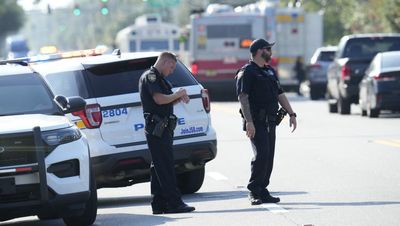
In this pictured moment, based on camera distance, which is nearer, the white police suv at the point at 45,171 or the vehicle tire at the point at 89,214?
the white police suv at the point at 45,171

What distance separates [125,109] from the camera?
1395 centimetres

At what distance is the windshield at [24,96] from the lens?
12336 millimetres

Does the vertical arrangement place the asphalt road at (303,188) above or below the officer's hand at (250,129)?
below

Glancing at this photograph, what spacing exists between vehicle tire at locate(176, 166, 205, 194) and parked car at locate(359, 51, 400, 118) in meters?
13.2

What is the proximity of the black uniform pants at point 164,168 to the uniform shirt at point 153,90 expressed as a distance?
22 cm

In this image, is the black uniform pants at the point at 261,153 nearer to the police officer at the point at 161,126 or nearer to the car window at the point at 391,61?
the police officer at the point at 161,126

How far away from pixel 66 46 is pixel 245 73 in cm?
17832

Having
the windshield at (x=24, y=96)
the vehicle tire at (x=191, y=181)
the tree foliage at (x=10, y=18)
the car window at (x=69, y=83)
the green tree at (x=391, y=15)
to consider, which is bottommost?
the tree foliage at (x=10, y=18)

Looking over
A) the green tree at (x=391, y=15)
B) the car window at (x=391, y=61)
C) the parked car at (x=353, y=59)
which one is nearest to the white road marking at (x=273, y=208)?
the car window at (x=391, y=61)

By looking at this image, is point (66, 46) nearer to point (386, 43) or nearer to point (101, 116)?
point (386, 43)

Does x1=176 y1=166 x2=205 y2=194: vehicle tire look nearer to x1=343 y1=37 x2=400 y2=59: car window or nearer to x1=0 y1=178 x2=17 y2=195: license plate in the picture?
x1=0 y1=178 x2=17 y2=195: license plate

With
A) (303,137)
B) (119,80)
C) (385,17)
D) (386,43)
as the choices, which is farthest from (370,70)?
(385,17)

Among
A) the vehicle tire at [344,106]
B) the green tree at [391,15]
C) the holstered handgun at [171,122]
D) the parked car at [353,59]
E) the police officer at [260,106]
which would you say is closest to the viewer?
the holstered handgun at [171,122]

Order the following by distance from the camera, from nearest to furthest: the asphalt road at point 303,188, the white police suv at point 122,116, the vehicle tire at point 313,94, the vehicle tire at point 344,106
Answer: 1. the asphalt road at point 303,188
2. the white police suv at point 122,116
3. the vehicle tire at point 344,106
4. the vehicle tire at point 313,94
